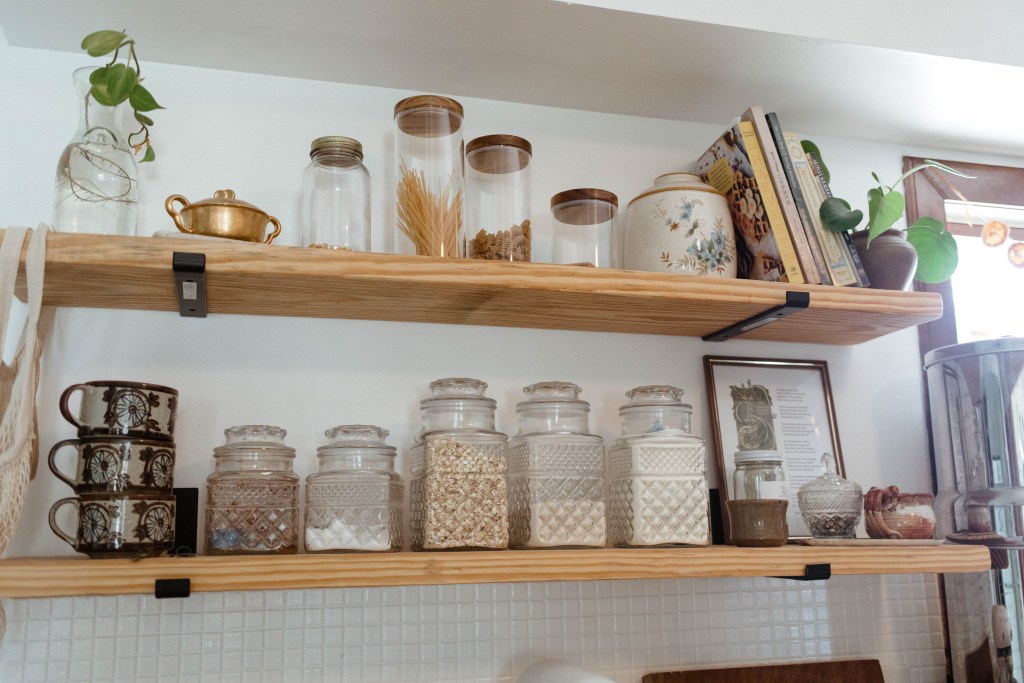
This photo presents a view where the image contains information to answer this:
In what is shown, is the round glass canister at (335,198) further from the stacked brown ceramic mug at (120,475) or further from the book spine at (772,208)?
the book spine at (772,208)

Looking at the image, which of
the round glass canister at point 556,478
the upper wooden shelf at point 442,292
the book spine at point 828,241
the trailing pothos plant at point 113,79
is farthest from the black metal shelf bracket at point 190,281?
the book spine at point 828,241

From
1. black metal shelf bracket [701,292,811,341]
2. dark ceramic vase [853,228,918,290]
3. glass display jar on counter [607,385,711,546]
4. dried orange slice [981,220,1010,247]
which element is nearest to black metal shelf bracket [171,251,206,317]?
glass display jar on counter [607,385,711,546]

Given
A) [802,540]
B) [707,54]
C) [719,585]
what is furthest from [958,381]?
[707,54]

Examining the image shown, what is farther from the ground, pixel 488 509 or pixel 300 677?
Answer: pixel 488 509

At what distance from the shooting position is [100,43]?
1235 mm

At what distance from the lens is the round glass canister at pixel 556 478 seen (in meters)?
1.26

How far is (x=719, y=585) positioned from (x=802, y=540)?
0.19 m

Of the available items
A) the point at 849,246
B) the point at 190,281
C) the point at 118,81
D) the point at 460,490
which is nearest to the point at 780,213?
the point at 849,246

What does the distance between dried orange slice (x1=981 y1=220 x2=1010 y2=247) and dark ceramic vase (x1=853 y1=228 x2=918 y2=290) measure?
51 centimetres

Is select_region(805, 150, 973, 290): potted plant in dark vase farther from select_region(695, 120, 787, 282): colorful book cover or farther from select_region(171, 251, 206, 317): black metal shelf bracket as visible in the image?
select_region(171, 251, 206, 317): black metal shelf bracket

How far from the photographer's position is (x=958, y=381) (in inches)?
61.3

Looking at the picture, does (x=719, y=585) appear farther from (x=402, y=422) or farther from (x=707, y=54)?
(x=707, y=54)

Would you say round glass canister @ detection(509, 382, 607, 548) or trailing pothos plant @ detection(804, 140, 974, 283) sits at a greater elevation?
trailing pothos plant @ detection(804, 140, 974, 283)

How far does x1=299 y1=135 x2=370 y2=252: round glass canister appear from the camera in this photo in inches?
53.1
